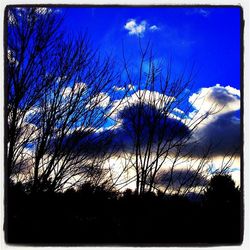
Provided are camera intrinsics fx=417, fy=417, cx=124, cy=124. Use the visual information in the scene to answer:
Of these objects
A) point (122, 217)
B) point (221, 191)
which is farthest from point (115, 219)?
point (221, 191)

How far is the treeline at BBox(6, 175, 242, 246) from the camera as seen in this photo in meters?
3.08

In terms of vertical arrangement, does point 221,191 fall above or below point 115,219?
above

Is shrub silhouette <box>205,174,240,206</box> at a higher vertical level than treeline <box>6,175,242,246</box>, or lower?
higher

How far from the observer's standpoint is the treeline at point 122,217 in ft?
10.1

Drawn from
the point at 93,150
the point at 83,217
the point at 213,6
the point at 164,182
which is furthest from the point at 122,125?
the point at 213,6

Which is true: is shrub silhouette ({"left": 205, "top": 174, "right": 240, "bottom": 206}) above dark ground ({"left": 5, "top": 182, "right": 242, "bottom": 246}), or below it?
above

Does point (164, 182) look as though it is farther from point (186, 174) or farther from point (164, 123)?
point (164, 123)

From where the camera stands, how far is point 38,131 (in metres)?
3.41

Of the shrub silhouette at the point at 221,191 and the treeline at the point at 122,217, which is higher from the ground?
the shrub silhouette at the point at 221,191

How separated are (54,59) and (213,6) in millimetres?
1343

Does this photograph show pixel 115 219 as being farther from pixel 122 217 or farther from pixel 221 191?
pixel 221 191

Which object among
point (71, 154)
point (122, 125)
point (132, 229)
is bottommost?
point (132, 229)

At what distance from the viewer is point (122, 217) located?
3.16 m

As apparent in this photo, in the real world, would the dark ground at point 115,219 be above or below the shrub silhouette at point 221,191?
below
